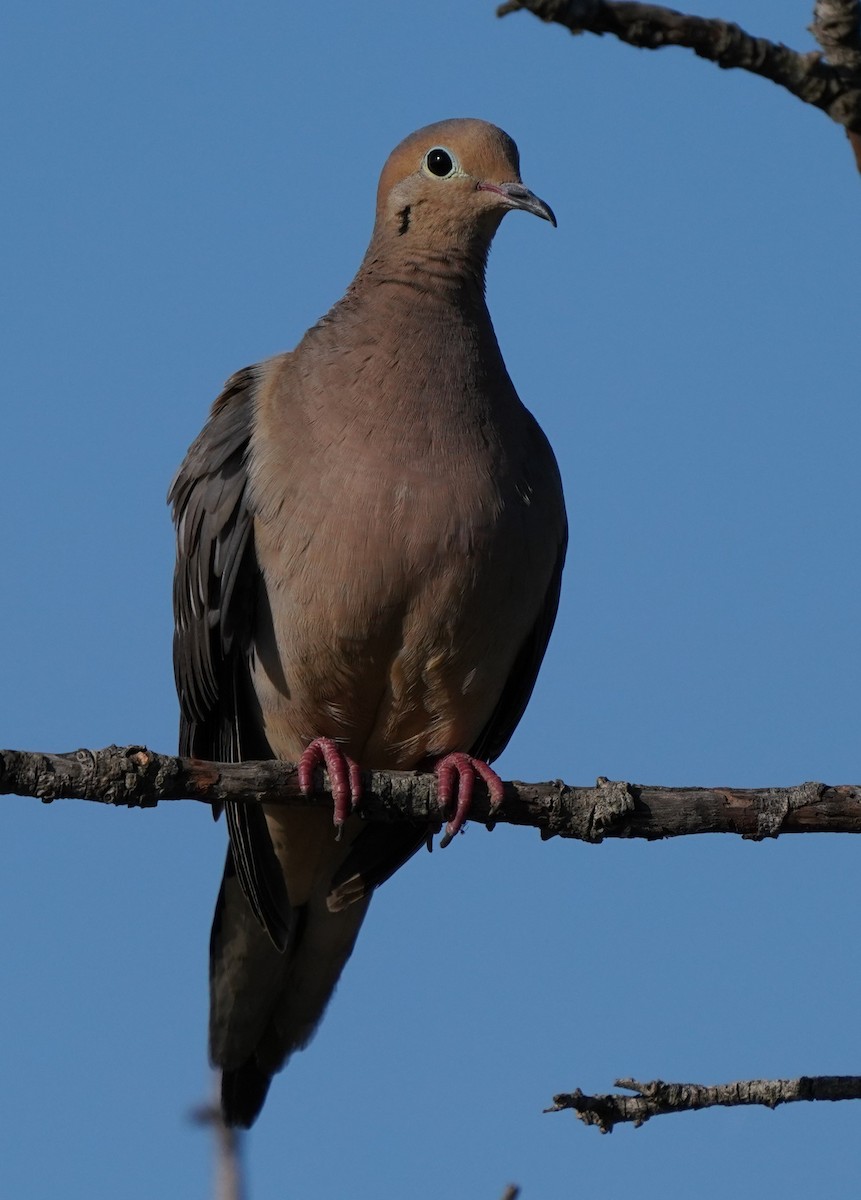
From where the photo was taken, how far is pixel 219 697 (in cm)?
530

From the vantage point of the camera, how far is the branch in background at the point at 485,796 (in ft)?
12.0

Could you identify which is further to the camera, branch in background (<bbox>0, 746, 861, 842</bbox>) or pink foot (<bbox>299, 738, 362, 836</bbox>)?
pink foot (<bbox>299, 738, 362, 836</bbox>)

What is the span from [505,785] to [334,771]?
0.49 m

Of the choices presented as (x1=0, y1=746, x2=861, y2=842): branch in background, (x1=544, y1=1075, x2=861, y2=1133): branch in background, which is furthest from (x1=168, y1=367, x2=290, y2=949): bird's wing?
(x1=544, y1=1075, x2=861, y2=1133): branch in background

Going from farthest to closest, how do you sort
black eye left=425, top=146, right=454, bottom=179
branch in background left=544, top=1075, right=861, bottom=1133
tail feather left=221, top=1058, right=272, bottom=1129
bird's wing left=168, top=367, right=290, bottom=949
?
1. tail feather left=221, top=1058, right=272, bottom=1129
2. black eye left=425, top=146, right=454, bottom=179
3. bird's wing left=168, top=367, right=290, bottom=949
4. branch in background left=544, top=1075, right=861, bottom=1133

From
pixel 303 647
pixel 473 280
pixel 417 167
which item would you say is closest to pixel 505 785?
pixel 303 647

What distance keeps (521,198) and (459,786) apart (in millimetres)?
2008

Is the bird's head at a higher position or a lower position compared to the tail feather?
higher

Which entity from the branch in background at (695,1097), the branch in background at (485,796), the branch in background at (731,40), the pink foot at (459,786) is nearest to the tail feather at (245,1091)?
the pink foot at (459,786)

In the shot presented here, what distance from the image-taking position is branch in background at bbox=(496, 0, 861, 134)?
2168 millimetres

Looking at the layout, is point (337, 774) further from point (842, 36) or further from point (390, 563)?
point (842, 36)

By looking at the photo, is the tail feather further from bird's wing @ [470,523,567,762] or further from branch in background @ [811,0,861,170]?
branch in background @ [811,0,861,170]

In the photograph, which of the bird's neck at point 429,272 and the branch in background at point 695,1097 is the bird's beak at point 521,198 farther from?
the branch in background at point 695,1097

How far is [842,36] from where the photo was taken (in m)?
2.19
